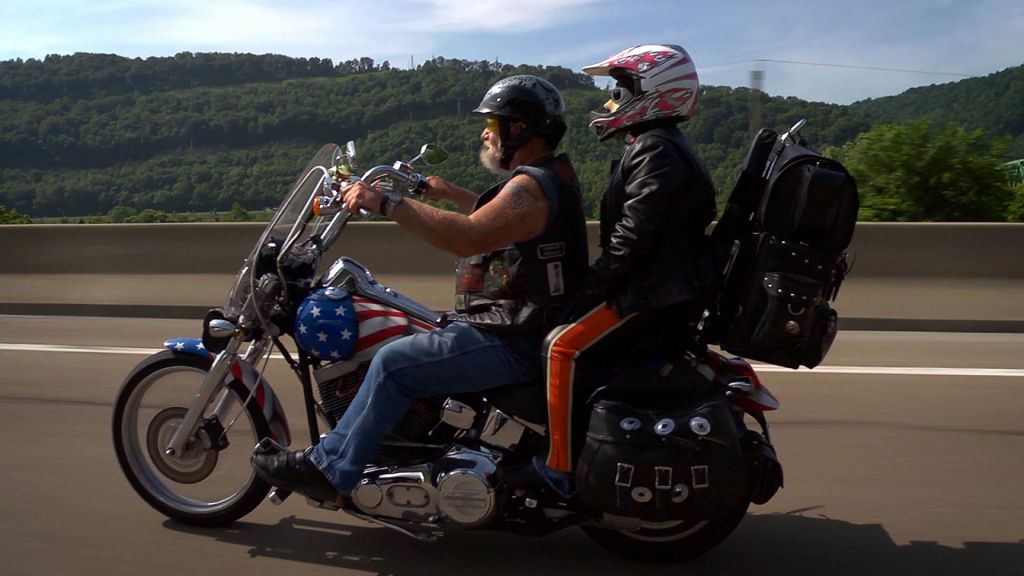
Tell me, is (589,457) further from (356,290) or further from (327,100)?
(327,100)

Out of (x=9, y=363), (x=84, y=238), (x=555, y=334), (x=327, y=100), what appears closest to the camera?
(x=555, y=334)

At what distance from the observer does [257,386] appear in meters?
4.34

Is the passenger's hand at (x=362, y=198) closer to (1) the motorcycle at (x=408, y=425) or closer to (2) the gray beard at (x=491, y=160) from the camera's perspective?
(1) the motorcycle at (x=408, y=425)

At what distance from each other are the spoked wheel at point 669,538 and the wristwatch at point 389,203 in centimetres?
135

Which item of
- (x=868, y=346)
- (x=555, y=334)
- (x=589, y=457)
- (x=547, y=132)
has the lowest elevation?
(x=868, y=346)

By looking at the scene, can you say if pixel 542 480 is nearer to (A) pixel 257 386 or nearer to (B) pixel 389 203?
(B) pixel 389 203

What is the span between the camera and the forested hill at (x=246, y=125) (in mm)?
5750

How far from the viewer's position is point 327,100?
980 cm

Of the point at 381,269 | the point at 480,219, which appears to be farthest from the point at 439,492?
the point at 381,269

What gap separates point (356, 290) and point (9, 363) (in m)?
4.83

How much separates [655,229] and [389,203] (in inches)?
33.9

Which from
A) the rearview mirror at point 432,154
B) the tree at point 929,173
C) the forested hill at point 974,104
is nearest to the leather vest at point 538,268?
the rearview mirror at point 432,154

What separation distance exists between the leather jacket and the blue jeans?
38 cm

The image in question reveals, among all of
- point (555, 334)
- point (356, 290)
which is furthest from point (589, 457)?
point (356, 290)
